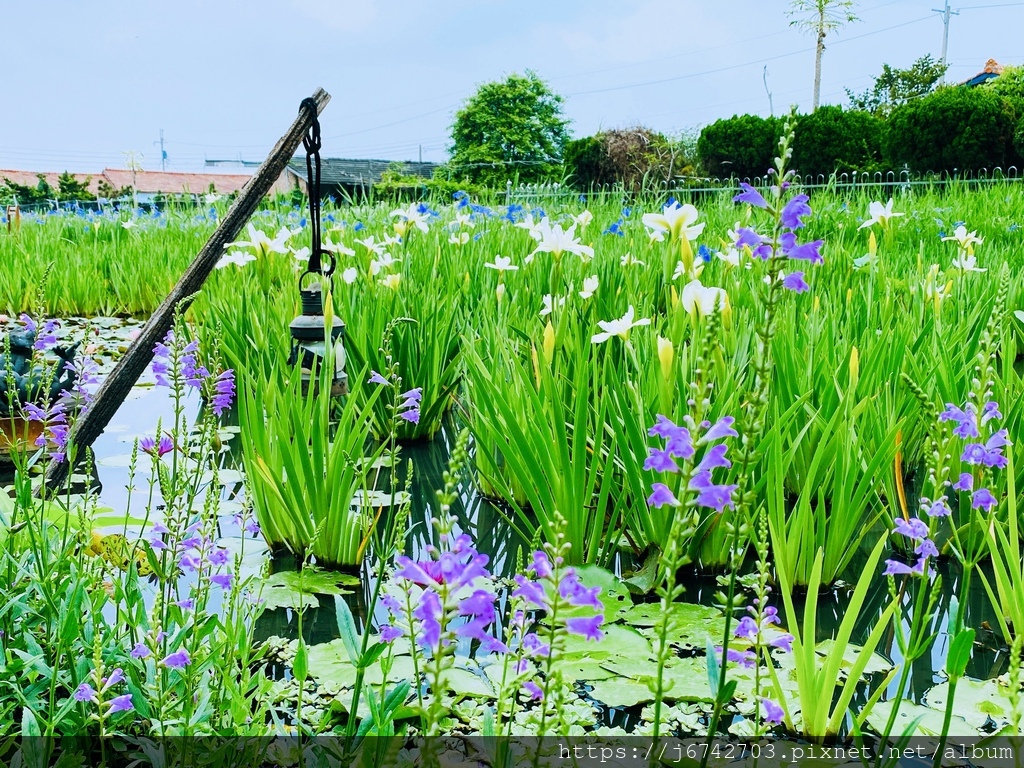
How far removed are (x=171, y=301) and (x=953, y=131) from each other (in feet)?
49.9

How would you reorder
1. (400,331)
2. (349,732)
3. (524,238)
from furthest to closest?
(524,238) → (400,331) → (349,732)

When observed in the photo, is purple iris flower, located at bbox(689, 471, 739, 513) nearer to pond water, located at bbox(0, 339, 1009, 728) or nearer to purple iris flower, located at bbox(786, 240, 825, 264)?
purple iris flower, located at bbox(786, 240, 825, 264)

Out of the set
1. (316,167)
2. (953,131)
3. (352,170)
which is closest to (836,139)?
(953,131)

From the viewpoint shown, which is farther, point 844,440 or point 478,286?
point 478,286

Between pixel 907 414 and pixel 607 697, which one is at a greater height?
pixel 907 414

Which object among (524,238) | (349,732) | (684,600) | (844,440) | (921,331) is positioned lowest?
(684,600)

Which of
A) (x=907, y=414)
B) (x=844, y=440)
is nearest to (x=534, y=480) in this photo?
(x=844, y=440)

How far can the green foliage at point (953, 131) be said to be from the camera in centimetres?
1402

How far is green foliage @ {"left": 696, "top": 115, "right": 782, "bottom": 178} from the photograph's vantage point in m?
16.7

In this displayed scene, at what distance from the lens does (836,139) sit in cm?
1675

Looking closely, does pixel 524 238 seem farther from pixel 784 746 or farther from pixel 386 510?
pixel 784 746

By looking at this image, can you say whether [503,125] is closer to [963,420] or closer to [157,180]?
[157,180]

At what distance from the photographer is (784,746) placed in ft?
4.71

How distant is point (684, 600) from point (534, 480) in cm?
49
